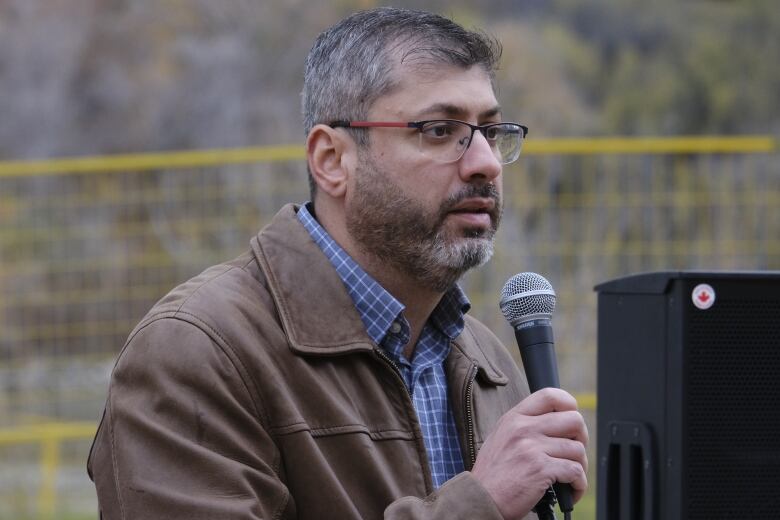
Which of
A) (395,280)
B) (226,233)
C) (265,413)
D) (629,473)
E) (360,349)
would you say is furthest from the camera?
(226,233)

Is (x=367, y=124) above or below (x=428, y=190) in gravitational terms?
above

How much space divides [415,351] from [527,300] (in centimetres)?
41

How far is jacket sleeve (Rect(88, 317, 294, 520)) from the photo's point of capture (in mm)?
2389

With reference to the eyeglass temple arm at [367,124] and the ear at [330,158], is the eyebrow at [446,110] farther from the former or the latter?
the ear at [330,158]

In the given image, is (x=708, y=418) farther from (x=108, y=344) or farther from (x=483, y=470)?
(x=108, y=344)

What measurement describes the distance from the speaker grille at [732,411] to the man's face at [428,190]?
780 mm

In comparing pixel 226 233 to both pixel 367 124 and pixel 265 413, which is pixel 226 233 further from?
pixel 265 413

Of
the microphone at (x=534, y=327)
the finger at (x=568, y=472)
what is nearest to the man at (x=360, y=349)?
the finger at (x=568, y=472)

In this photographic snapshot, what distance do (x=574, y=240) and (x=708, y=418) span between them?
437 centimetres

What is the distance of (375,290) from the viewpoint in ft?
9.27

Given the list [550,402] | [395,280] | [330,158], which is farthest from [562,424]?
[330,158]

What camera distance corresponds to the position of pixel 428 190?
280 cm

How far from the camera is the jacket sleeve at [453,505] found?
2383 millimetres

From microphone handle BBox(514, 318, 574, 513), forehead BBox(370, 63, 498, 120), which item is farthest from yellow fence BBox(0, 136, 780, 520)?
microphone handle BBox(514, 318, 574, 513)
